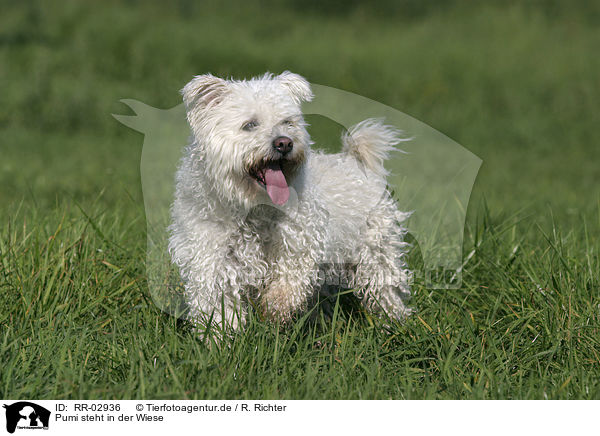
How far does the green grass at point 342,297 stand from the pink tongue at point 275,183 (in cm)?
79

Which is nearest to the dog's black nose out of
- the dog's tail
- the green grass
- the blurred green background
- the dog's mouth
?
the dog's mouth

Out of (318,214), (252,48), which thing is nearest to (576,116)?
(252,48)

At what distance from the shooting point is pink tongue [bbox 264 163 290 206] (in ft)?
12.7

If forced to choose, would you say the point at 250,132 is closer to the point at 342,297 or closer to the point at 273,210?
the point at 273,210

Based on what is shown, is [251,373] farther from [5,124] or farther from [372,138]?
[5,124]

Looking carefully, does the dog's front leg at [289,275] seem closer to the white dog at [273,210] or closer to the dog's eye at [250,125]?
the white dog at [273,210]

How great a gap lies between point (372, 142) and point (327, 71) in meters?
10.7

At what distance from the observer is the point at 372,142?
195 inches

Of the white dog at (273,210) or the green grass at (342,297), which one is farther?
the green grass at (342,297)

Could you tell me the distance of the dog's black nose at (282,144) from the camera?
3736 millimetres

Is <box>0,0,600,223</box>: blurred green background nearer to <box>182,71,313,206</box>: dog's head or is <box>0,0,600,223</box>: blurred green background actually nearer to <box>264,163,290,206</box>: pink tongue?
<box>182,71,313,206</box>: dog's head

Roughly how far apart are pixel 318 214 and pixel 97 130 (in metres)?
9.88
